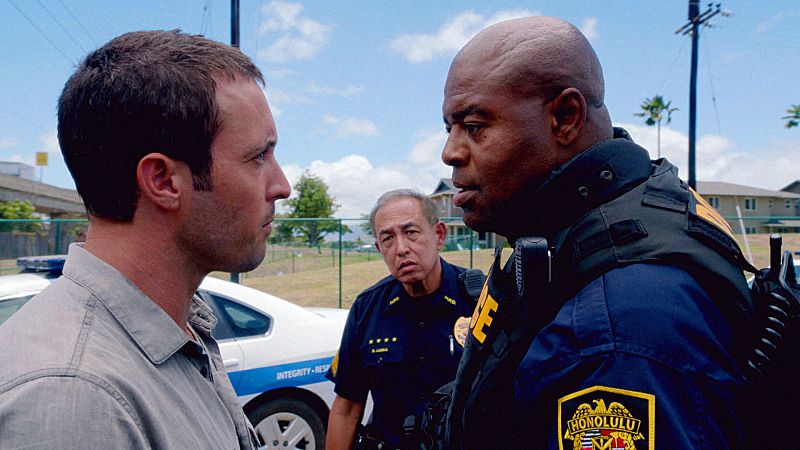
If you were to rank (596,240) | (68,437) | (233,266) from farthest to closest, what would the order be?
(233,266), (596,240), (68,437)

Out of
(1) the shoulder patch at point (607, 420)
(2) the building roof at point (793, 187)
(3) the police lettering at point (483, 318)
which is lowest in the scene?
(1) the shoulder patch at point (607, 420)

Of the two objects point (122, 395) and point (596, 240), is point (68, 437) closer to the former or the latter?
point (122, 395)

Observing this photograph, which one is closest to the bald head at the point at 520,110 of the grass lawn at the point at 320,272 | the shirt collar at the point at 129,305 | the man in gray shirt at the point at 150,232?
the man in gray shirt at the point at 150,232

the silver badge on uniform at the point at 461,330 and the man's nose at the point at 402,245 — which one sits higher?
the man's nose at the point at 402,245

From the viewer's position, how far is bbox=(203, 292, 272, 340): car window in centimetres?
407

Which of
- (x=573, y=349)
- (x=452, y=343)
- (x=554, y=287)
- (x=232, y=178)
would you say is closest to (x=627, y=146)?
(x=554, y=287)

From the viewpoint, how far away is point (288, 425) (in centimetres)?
396

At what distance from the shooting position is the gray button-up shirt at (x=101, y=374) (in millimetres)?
812

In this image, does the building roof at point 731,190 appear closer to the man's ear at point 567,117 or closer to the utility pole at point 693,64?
the utility pole at point 693,64

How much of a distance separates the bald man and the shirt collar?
2.50 ft

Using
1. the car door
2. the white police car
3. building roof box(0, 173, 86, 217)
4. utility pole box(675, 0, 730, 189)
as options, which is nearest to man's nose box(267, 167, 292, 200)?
the car door

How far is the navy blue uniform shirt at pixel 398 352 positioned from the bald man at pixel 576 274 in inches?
39.2

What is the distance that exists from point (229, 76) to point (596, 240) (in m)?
0.99

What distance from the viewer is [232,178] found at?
1.27 metres
